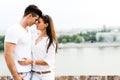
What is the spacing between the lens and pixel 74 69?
15.0 feet

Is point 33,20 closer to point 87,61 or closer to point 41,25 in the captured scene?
point 41,25

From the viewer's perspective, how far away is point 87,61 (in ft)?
15.2

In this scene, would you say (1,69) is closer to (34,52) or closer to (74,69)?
(74,69)

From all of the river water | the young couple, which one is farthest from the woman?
the river water

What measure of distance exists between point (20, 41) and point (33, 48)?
8cm

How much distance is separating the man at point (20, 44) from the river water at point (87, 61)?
2.43 m

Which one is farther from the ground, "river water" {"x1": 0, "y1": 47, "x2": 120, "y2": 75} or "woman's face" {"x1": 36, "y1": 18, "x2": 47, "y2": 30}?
"woman's face" {"x1": 36, "y1": 18, "x2": 47, "y2": 30}

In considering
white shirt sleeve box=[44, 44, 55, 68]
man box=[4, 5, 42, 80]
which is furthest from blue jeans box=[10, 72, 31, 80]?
white shirt sleeve box=[44, 44, 55, 68]

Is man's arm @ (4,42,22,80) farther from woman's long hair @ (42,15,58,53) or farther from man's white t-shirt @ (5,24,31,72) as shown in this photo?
woman's long hair @ (42,15,58,53)

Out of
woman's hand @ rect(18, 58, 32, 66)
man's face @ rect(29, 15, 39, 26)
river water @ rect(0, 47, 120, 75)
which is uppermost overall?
man's face @ rect(29, 15, 39, 26)

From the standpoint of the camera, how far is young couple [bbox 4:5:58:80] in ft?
5.40

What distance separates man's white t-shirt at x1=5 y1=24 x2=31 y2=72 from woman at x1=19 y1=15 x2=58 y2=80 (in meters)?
0.03

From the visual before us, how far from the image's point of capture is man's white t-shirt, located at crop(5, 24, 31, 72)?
1622 millimetres

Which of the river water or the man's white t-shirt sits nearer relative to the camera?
the man's white t-shirt
